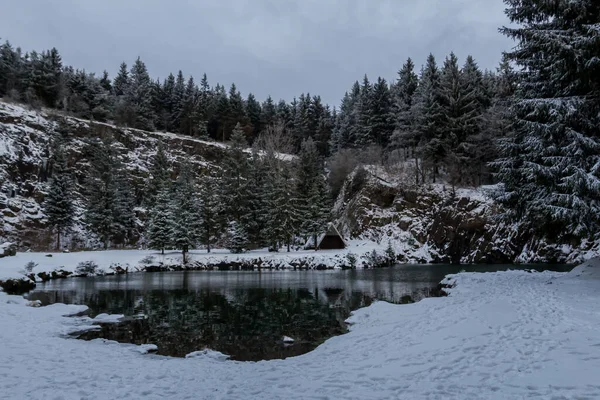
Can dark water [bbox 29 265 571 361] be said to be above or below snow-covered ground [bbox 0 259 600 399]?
below

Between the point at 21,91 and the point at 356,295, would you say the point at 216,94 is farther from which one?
the point at 356,295

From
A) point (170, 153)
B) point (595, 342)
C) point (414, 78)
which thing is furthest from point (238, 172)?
point (595, 342)

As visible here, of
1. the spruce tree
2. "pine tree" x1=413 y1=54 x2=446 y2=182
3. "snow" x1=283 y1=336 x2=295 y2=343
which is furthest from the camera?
the spruce tree

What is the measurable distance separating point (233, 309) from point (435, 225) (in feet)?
123

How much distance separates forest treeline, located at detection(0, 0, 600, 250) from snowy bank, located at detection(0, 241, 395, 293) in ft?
55.9

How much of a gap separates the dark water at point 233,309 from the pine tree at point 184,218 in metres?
15.5

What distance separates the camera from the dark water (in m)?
12.2

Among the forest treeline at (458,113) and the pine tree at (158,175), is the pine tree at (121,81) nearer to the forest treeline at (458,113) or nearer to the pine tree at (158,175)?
the forest treeline at (458,113)

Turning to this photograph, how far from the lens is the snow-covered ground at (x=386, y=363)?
6055 millimetres

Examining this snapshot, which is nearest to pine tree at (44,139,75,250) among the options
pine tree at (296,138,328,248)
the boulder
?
the boulder

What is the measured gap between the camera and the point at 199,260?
4400 centimetres

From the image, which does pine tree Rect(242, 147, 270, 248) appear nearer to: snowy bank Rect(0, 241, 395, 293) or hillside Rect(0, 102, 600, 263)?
snowy bank Rect(0, 241, 395, 293)

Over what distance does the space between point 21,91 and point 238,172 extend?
4234 cm

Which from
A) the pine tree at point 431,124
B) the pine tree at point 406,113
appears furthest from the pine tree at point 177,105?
the pine tree at point 431,124
